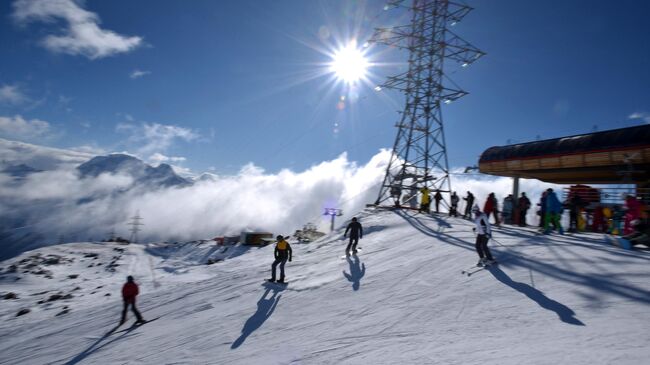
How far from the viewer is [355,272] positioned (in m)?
13.3

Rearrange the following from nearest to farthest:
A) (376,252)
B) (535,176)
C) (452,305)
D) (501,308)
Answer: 1. (501,308)
2. (452,305)
3. (376,252)
4. (535,176)

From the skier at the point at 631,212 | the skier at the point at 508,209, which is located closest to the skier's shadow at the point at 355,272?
Answer: the skier at the point at 631,212

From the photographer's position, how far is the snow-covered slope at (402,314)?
249 inches

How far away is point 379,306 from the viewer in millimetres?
9312

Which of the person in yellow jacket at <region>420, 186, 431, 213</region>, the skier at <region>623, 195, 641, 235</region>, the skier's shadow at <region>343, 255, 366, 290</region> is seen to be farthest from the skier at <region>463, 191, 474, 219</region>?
the skier's shadow at <region>343, 255, 366, 290</region>

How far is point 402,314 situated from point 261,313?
14.7 ft

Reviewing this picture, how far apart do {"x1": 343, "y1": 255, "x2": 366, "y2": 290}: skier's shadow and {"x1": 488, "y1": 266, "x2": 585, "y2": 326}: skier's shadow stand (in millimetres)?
4239

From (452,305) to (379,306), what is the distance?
189 centimetres

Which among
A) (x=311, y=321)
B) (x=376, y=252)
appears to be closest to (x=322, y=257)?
(x=376, y=252)

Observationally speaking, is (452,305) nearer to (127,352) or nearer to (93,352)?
(127,352)

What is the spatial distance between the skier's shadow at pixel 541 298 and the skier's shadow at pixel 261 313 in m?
6.82

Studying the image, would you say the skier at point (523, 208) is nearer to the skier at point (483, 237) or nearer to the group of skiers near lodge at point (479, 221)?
the group of skiers near lodge at point (479, 221)

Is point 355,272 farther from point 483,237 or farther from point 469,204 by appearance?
point 469,204

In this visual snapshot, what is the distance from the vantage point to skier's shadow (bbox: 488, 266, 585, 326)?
6.88m
